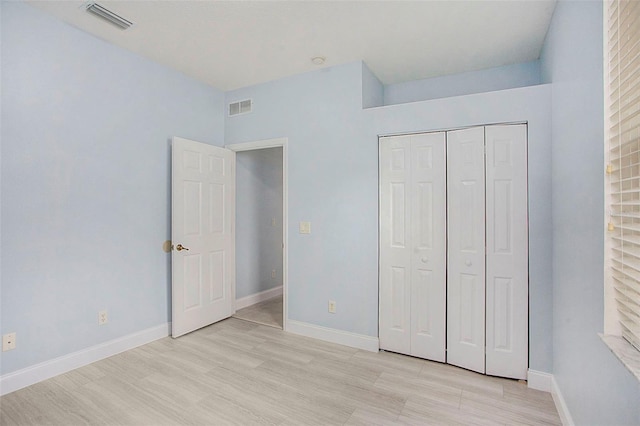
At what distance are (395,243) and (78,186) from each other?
279 cm

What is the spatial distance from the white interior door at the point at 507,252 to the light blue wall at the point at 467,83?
1.04 metres

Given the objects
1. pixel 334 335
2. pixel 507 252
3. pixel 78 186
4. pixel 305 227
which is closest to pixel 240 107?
pixel 305 227

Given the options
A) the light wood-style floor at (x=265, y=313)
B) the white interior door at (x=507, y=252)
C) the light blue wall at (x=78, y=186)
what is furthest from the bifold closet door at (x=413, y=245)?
the light blue wall at (x=78, y=186)

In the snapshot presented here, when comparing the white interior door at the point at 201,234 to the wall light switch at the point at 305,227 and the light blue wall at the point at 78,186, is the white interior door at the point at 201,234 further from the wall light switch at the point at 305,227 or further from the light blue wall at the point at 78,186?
the wall light switch at the point at 305,227

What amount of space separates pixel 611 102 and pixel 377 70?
2.37 metres

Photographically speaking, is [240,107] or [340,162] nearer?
[340,162]

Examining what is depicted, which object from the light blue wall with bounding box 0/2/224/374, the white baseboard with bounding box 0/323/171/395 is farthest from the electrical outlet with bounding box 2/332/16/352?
the white baseboard with bounding box 0/323/171/395

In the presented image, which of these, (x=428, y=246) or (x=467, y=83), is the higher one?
(x=467, y=83)

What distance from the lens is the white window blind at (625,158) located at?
1.11 metres

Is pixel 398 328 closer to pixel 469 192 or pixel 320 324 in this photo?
pixel 320 324

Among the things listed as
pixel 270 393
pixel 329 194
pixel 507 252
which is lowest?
pixel 270 393

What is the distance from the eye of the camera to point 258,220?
15.0 feet

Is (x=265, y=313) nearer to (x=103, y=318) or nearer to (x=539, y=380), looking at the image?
(x=103, y=318)

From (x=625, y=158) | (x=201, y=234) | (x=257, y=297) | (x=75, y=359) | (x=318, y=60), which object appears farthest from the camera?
(x=257, y=297)
